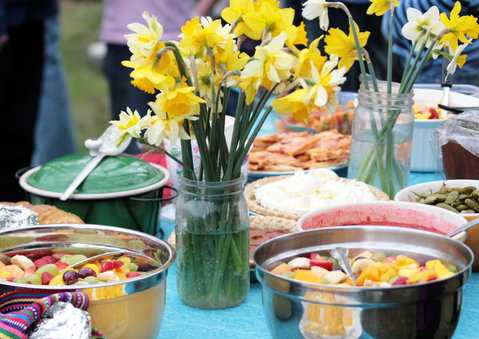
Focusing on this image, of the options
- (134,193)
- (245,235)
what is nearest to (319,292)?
(245,235)

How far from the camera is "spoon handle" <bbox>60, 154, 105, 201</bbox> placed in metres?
1.40

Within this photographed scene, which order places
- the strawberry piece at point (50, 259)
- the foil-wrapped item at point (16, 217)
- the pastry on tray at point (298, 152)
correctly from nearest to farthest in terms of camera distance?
1. the strawberry piece at point (50, 259)
2. the foil-wrapped item at point (16, 217)
3. the pastry on tray at point (298, 152)

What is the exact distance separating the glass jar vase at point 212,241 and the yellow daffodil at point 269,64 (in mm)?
182

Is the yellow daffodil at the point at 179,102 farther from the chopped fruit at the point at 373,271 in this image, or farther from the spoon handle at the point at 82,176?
the spoon handle at the point at 82,176

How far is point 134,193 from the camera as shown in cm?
141

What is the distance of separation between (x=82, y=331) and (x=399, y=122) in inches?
29.7

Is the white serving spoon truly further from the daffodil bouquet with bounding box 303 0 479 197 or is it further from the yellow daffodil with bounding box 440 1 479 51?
the yellow daffodil with bounding box 440 1 479 51

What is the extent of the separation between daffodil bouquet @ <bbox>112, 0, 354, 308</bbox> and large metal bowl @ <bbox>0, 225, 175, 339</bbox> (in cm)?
9

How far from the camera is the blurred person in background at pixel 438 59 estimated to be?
2.03 m

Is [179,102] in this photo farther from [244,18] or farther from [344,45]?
[344,45]

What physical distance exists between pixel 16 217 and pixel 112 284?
33 cm

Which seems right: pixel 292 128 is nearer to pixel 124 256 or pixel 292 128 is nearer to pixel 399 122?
pixel 399 122

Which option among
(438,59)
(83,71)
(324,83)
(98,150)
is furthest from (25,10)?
(83,71)

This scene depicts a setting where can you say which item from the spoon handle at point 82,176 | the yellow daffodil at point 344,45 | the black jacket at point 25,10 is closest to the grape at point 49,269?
the spoon handle at point 82,176
